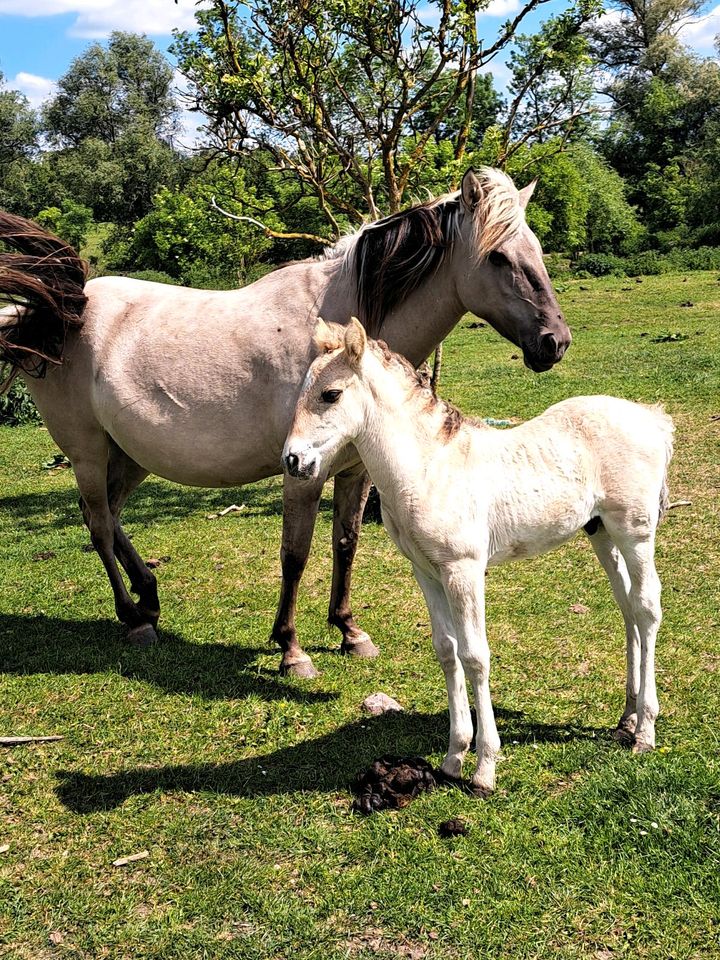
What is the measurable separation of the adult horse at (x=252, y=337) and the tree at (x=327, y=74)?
9.21 ft

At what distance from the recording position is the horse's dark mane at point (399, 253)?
5133 mm

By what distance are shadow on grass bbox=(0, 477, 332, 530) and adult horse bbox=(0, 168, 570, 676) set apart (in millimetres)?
3645

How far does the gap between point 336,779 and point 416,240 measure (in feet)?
10.5

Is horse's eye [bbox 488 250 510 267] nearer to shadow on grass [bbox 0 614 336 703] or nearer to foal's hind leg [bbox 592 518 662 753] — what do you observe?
foal's hind leg [bbox 592 518 662 753]

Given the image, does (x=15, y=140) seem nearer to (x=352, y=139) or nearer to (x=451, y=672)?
(x=352, y=139)

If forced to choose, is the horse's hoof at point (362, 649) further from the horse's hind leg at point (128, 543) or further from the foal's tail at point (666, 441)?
the foal's tail at point (666, 441)

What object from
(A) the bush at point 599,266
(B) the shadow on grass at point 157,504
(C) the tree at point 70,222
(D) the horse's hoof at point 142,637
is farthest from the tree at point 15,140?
(D) the horse's hoof at point 142,637

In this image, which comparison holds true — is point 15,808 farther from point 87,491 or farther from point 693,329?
point 693,329

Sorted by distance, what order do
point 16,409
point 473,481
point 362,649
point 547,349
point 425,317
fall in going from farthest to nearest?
1. point 16,409
2. point 362,649
3. point 425,317
4. point 547,349
5. point 473,481

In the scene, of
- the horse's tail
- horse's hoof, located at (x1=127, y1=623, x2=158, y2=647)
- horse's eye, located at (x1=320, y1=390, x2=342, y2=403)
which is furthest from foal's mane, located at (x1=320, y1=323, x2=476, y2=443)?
horse's hoof, located at (x1=127, y1=623, x2=158, y2=647)

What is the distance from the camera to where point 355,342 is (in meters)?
3.85

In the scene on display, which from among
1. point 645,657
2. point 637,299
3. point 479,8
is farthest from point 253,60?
point 637,299

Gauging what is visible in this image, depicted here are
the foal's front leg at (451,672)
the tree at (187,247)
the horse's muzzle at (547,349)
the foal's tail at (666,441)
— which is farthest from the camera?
the tree at (187,247)

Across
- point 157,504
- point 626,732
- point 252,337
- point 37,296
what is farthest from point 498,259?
point 157,504
